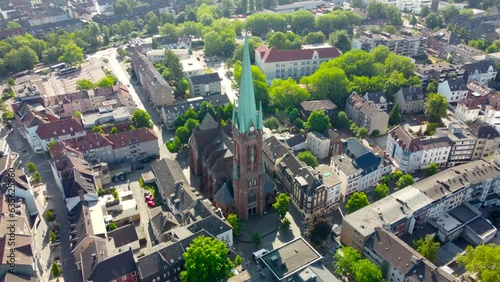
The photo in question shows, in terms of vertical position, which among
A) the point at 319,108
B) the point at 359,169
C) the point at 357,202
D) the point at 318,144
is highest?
the point at 319,108

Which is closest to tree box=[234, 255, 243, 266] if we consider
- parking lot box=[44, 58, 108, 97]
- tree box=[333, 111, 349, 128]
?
tree box=[333, 111, 349, 128]

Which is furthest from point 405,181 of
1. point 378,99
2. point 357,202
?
point 378,99

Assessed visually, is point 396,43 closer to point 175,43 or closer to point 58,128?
point 175,43

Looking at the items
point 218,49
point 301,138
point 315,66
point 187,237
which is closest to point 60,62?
point 218,49

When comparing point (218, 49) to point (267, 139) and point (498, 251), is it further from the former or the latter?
point (498, 251)

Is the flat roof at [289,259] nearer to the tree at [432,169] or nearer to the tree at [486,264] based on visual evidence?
the tree at [486,264]

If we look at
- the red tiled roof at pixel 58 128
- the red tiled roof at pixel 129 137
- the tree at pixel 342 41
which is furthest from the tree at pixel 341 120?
the red tiled roof at pixel 58 128
